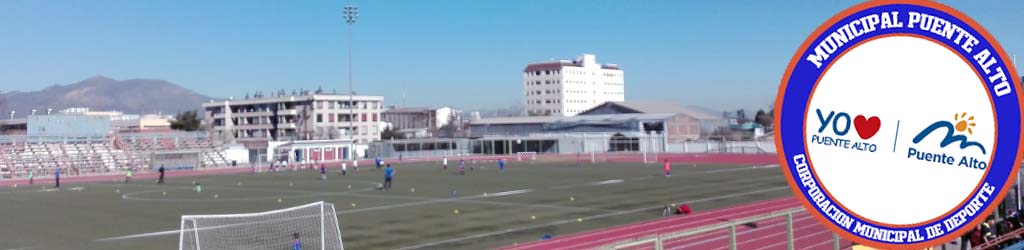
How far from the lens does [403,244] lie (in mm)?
20625

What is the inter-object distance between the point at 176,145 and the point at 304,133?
33504 mm

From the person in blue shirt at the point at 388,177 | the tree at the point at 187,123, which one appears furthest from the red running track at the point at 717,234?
the tree at the point at 187,123

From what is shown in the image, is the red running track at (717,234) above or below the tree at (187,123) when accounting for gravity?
below

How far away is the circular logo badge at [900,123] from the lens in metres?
2.03

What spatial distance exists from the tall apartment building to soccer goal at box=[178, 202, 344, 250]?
88.6 meters

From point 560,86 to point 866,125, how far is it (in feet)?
584

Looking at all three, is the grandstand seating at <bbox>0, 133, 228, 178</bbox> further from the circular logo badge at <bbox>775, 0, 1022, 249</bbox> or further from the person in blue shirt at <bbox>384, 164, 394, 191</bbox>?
the circular logo badge at <bbox>775, 0, 1022, 249</bbox>

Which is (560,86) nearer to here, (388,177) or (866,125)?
(388,177)

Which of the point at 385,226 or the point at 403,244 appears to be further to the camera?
the point at 385,226

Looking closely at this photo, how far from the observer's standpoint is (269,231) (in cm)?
1888

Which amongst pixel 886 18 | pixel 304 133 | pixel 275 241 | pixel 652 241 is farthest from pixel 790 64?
pixel 304 133

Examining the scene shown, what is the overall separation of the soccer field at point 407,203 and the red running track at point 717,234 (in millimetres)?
1562

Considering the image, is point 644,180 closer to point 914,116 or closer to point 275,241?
point 275,241

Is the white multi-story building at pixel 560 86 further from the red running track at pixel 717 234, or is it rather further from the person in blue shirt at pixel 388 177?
the red running track at pixel 717 234
